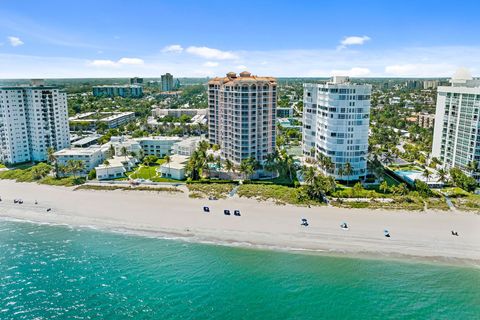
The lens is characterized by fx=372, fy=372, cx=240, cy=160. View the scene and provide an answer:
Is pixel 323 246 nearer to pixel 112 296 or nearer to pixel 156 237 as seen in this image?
pixel 156 237

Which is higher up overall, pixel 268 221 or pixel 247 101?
pixel 247 101

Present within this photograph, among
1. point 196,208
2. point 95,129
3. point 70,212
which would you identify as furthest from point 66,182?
point 95,129

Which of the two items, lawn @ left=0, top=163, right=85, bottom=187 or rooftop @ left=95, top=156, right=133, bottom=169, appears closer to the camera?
lawn @ left=0, top=163, right=85, bottom=187

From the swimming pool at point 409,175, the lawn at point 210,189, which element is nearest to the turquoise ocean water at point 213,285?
the lawn at point 210,189

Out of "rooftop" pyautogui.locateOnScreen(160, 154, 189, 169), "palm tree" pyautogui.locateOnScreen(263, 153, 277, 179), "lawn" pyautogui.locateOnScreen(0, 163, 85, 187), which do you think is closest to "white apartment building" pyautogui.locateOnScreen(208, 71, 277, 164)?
"palm tree" pyautogui.locateOnScreen(263, 153, 277, 179)

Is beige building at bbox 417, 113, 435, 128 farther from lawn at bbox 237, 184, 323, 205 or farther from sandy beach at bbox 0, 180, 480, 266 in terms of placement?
lawn at bbox 237, 184, 323, 205

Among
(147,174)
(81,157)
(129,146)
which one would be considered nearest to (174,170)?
(147,174)

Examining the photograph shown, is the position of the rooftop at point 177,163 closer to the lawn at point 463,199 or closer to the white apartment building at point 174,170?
the white apartment building at point 174,170
